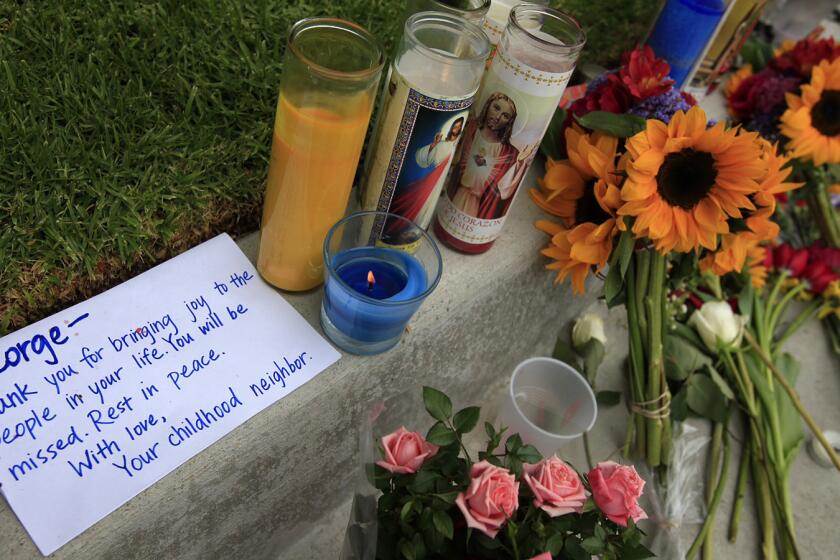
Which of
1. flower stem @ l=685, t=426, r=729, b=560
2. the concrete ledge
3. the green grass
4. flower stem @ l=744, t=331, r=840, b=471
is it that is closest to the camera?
the concrete ledge

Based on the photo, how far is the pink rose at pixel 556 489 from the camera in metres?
0.51

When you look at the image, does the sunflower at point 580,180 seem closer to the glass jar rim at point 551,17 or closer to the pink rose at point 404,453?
the glass jar rim at point 551,17

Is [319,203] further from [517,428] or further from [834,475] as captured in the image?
[834,475]

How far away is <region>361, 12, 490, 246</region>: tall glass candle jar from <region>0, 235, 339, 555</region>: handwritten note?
20 centimetres

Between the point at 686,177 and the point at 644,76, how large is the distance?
199mm

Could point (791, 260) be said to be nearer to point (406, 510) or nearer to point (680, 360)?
point (680, 360)

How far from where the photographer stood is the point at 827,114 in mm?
1214

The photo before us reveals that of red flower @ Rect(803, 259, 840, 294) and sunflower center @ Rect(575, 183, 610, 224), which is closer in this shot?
sunflower center @ Rect(575, 183, 610, 224)

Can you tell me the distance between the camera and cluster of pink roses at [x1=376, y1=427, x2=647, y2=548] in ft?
1.64

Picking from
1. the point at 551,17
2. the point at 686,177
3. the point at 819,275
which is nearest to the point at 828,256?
the point at 819,275

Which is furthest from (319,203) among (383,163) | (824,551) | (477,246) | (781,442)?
(824,551)

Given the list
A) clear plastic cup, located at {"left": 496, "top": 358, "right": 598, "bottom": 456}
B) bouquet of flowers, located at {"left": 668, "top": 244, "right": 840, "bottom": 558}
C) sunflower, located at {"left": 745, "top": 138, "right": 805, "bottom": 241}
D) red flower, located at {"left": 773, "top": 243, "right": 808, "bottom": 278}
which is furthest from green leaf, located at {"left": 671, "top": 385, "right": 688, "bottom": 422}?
red flower, located at {"left": 773, "top": 243, "right": 808, "bottom": 278}

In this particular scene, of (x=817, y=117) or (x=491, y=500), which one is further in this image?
(x=817, y=117)

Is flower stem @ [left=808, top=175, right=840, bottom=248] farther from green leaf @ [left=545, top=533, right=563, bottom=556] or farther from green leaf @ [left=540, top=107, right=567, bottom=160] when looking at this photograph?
green leaf @ [left=545, top=533, right=563, bottom=556]
